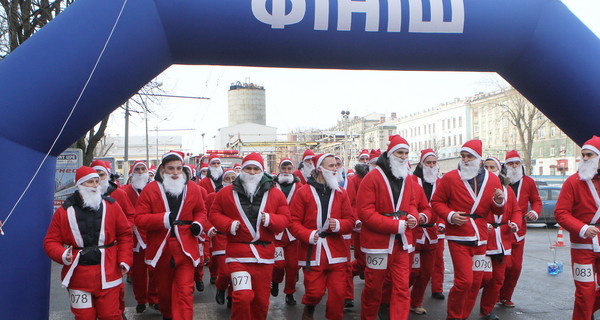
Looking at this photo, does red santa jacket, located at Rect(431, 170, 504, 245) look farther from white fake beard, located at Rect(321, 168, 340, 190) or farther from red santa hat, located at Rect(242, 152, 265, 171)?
red santa hat, located at Rect(242, 152, 265, 171)

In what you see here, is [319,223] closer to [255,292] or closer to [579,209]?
[255,292]

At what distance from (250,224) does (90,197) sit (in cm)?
165

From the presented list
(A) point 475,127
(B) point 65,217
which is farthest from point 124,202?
(A) point 475,127

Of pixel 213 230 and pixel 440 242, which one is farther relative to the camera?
pixel 440 242

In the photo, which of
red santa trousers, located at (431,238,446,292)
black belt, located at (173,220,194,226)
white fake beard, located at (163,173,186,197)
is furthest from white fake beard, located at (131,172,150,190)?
red santa trousers, located at (431,238,446,292)

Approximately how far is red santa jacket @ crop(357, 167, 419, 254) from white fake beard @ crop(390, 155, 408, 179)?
8 cm

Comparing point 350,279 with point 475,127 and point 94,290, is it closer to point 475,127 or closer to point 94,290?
point 94,290

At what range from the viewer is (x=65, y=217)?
18.3 feet

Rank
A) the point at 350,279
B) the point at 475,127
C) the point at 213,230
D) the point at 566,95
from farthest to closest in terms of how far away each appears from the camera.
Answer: the point at 475,127 < the point at 350,279 < the point at 213,230 < the point at 566,95

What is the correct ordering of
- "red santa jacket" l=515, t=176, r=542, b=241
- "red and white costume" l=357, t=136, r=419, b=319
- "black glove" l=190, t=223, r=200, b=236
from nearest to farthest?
"red and white costume" l=357, t=136, r=419, b=319, "black glove" l=190, t=223, r=200, b=236, "red santa jacket" l=515, t=176, r=542, b=241

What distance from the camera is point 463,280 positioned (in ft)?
21.5

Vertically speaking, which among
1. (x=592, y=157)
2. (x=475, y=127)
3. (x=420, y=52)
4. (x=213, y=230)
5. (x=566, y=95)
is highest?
(x=475, y=127)

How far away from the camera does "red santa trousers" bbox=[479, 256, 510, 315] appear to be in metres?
7.14

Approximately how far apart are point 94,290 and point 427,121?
291ft
